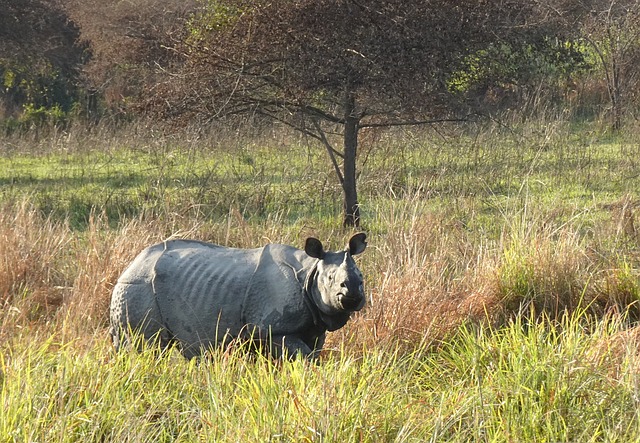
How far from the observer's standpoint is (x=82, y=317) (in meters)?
5.75

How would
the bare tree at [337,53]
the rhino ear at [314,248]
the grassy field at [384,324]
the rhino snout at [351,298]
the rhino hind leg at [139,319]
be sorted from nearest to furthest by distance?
the grassy field at [384,324], the rhino snout at [351,298], the rhino ear at [314,248], the rhino hind leg at [139,319], the bare tree at [337,53]

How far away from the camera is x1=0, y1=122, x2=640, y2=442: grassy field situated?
4129 millimetres

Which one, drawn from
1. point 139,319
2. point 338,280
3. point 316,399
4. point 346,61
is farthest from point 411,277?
point 346,61

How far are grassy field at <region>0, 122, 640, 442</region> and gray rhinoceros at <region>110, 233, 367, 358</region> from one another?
175mm

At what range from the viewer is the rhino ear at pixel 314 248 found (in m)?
4.62

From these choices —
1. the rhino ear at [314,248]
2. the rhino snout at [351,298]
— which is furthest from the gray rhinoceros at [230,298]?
the rhino snout at [351,298]

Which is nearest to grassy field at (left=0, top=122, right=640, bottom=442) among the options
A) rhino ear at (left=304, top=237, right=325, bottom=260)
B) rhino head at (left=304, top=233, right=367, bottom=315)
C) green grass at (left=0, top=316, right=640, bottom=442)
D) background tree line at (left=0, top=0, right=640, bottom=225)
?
green grass at (left=0, top=316, right=640, bottom=442)

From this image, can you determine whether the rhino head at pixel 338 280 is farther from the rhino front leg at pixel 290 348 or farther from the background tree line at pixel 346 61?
the background tree line at pixel 346 61

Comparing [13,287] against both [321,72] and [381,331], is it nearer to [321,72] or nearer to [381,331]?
[381,331]

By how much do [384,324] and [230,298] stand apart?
3.58ft

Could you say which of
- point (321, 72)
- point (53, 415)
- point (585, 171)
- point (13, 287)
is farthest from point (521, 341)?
point (585, 171)

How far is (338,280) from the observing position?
4480 mm

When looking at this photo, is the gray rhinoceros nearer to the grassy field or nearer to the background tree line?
the grassy field

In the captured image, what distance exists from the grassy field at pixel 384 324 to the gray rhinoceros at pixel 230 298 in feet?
0.57
